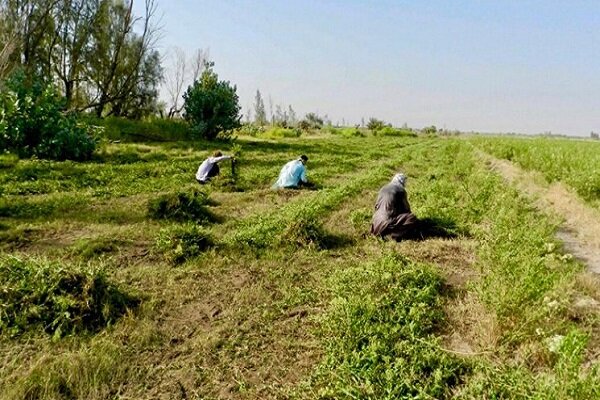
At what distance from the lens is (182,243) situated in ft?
18.5

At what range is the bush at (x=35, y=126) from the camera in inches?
532

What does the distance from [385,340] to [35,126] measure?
14.5m

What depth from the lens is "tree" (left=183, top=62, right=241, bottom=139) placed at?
24.7 meters

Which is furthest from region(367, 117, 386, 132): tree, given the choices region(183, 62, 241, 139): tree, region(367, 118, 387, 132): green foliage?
region(183, 62, 241, 139): tree

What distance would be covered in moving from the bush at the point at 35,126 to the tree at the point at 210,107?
1062 centimetres

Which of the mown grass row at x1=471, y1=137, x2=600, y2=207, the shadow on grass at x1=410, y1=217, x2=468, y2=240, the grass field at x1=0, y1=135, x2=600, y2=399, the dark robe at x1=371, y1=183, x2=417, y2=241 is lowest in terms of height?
the grass field at x1=0, y1=135, x2=600, y2=399

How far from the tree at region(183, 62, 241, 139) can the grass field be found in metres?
17.8

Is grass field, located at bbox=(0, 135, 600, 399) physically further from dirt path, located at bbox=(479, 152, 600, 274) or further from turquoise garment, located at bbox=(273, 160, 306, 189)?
turquoise garment, located at bbox=(273, 160, 306, 189)

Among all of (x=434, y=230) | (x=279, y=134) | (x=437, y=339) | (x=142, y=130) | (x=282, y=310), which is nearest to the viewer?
(x=437, y=339)

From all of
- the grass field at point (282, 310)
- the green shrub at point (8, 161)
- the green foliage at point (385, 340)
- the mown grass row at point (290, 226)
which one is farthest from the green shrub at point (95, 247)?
the green shrub at point (8, 161)

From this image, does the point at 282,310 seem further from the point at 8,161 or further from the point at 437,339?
the point at 8,161

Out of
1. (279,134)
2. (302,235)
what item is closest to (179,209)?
(302,235)

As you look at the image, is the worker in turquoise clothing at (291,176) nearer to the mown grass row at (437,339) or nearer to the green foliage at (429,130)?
the mown grass row at (437,339)

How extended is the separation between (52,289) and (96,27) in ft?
92.2
